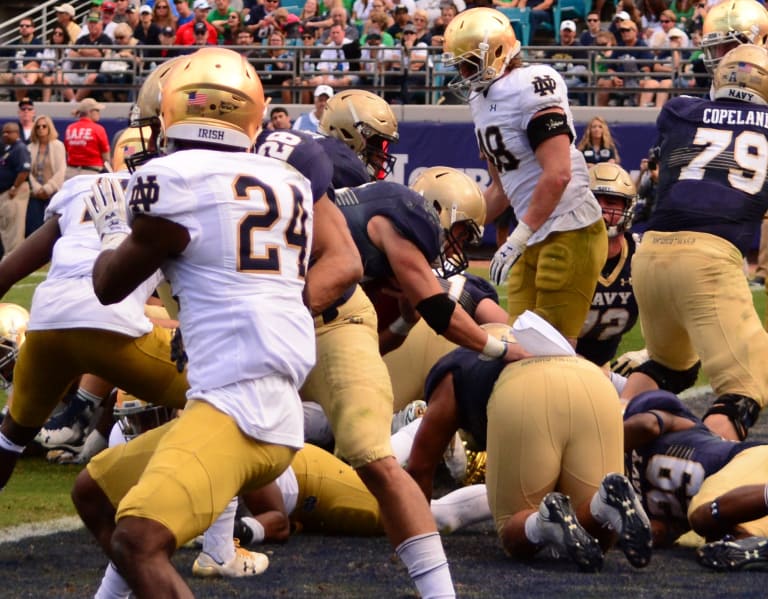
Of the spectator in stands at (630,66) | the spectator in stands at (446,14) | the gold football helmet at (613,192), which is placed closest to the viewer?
the gold football helmet at (613,192)

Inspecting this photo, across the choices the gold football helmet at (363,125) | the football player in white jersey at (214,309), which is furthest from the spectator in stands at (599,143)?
the football player in white jersey at (214,309)

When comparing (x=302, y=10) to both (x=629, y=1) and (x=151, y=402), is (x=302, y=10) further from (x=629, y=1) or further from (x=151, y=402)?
(x=151, y=402)

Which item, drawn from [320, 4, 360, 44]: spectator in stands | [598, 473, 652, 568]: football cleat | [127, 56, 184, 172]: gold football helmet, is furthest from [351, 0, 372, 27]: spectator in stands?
[598, 473, 652, 568]: football cleat

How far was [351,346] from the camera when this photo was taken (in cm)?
407

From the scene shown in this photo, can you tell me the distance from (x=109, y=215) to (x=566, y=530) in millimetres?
1502

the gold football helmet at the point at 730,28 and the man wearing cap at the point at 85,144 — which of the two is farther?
the man wearing cap at the point at 85,144

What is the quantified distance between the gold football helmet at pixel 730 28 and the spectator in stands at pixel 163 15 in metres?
11.1

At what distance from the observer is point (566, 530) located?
4047mm

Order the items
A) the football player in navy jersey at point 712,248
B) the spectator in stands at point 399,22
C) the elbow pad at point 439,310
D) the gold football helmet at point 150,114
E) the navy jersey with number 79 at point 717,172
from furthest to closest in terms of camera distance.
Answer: the spectator in stands at point 399,22 < the navy jersey with number 79 at point 717,172 < the football player in navy jersey at point 712,248 < the gold football helmet at point 150,114 < the elbow pad at point 439,310

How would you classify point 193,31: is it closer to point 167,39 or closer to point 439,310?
point 167,39

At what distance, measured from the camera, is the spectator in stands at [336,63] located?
50.5ft

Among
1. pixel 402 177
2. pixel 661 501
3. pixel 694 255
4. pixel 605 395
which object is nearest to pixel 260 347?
pixel 605 395

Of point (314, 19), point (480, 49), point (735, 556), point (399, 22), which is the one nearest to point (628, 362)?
point (480, 49)

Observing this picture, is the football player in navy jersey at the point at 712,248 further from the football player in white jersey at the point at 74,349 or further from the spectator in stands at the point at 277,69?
the spectator in stands at the point at 277,69
